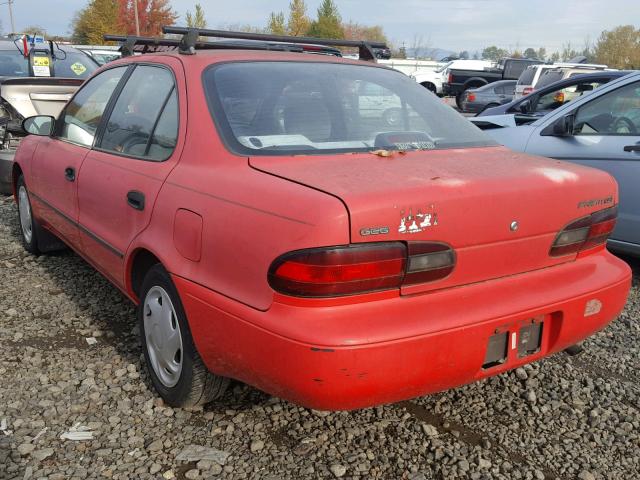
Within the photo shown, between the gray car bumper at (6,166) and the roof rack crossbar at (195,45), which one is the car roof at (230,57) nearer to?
the roof rack crossbar at (195,45)

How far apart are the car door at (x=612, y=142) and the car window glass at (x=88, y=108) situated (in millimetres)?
3203

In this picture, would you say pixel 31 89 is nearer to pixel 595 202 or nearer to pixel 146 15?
pixel 595 202

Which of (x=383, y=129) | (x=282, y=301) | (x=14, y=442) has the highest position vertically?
(x=383, y=129)

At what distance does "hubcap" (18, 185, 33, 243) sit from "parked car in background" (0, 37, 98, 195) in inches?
21.3

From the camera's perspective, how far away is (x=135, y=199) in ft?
9.16

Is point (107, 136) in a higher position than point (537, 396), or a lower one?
higher

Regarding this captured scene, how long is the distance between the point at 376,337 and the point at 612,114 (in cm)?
371

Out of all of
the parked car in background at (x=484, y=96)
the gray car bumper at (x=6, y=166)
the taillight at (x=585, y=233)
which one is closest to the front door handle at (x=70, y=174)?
the taillight at (x=585, y=233)

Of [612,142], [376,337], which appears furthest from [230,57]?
[612,142]

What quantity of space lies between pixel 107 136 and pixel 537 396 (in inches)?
100

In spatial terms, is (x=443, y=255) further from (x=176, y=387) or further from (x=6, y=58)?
(x=6, y=58)

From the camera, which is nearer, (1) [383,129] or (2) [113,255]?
(1) [383,129]

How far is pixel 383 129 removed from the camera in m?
2.82

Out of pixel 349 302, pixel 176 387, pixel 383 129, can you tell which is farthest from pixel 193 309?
pixel 383 129
